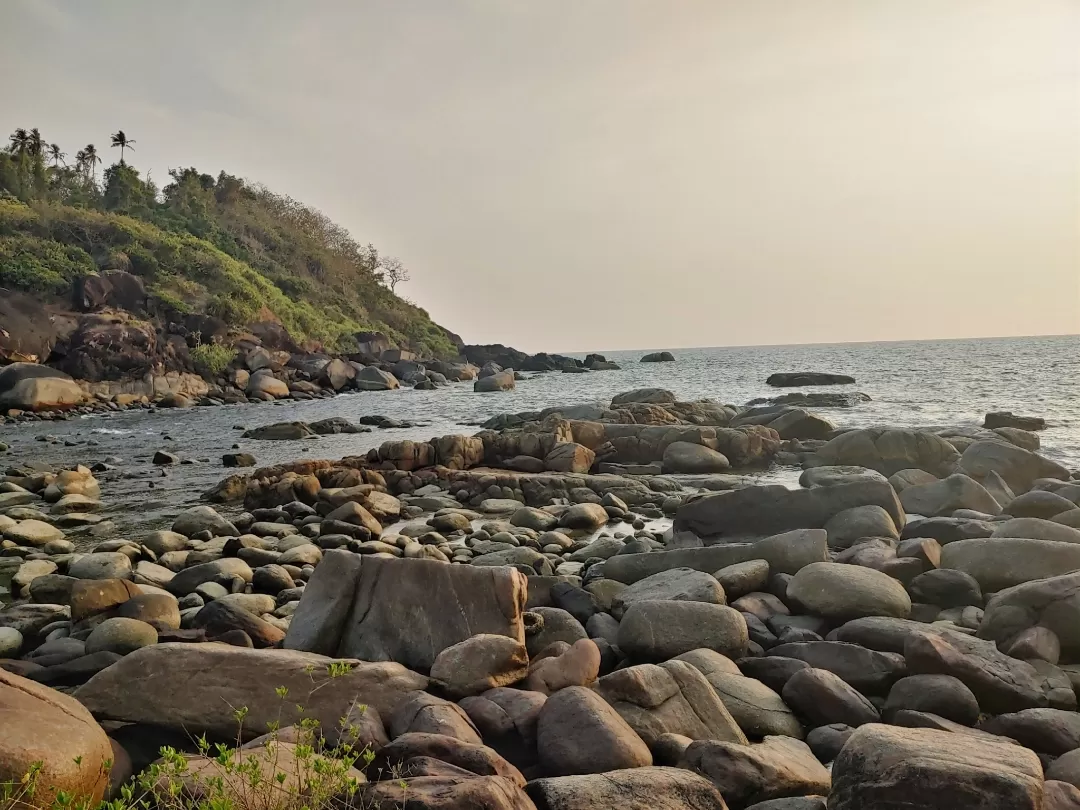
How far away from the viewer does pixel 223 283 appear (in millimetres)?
52219

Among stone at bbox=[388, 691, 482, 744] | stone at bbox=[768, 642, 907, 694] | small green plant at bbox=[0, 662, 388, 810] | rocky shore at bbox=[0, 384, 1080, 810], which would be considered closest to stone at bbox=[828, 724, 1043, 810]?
rocky shore at bbox=[0, 384, 1080, 810]

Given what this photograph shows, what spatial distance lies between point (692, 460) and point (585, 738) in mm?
13298

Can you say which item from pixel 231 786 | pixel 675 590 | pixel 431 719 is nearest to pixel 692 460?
pixel 675 590

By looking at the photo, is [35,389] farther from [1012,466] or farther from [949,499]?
[1012,466]

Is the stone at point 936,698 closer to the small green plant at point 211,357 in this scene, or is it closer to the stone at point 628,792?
the stone at point 628,792

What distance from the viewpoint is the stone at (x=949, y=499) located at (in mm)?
10070

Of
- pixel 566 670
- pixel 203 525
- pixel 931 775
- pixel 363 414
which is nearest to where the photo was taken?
pixel 931 775

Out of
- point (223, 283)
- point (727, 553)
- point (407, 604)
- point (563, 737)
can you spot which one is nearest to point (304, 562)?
point (407, 604)

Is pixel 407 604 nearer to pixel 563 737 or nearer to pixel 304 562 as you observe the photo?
pixel 563 737

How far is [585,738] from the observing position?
3.56 m

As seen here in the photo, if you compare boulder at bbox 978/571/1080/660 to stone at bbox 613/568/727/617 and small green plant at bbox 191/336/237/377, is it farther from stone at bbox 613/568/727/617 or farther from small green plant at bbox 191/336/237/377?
small green plant at bbox 191/336/237/377

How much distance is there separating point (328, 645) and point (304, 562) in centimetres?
357

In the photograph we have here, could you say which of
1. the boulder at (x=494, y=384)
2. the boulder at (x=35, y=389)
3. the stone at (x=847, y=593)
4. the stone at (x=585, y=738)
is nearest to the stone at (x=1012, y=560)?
the stone at (x=847, y=593)

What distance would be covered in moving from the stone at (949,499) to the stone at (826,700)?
6823mm
